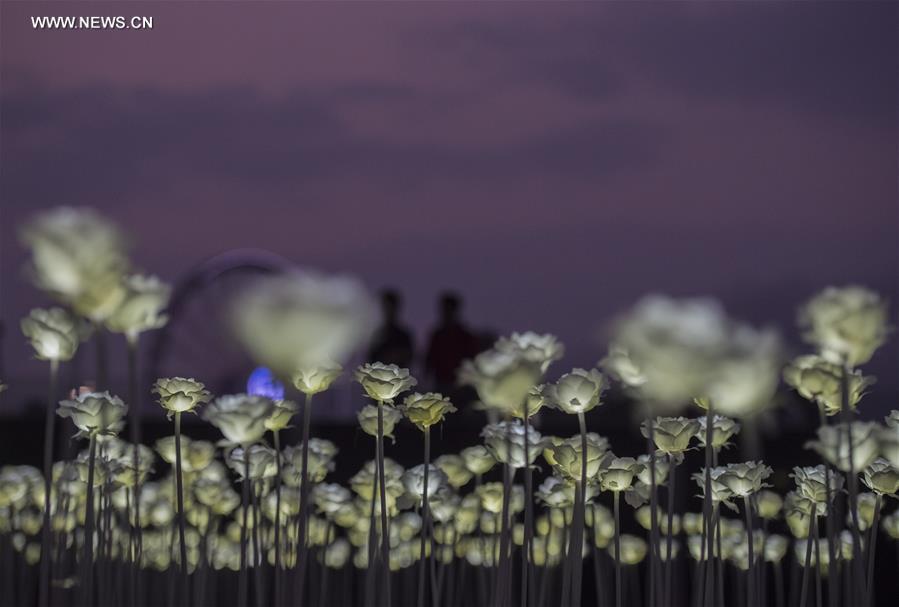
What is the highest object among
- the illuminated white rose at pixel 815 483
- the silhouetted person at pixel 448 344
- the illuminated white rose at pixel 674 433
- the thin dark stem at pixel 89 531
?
the silhouetted person at pixel 448 344

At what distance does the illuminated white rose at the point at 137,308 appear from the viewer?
1185 mm

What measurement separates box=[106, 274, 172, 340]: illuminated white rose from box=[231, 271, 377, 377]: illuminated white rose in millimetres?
197

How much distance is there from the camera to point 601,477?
5.18 feet

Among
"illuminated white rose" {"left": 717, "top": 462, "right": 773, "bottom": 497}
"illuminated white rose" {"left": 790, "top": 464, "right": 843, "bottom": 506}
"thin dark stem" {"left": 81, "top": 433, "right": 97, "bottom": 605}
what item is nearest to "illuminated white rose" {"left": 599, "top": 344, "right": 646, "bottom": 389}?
"illuminated white rose" {"left": 717, "top": 462, "right": 773, "bottom": 497}

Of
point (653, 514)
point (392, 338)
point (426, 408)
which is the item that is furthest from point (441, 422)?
point (392, 338)

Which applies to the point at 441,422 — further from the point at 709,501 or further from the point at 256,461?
the point at 709,501

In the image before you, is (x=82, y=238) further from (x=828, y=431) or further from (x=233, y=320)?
(x=828, y=431)

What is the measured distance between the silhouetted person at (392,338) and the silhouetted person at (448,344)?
0.28 feet

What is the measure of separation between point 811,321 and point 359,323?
1.75 feet

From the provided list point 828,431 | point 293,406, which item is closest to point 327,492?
point 293,406

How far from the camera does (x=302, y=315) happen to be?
1.00 metres

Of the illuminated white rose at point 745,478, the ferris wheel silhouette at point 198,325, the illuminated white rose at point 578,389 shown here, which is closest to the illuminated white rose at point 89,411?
the illuminated white rose at point 578,389

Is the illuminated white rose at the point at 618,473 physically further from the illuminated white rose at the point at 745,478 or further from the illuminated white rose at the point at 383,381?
the illuminated white rose at the point at 383,381

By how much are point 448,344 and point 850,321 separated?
263 cm
